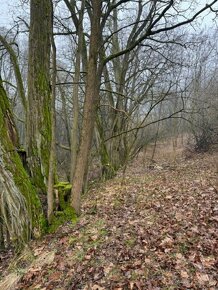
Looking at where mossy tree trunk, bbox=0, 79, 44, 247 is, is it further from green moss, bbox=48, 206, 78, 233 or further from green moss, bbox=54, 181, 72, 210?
green moss, bbox=54, 181, 72, 210

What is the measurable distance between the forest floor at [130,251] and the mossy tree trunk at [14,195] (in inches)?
13.9

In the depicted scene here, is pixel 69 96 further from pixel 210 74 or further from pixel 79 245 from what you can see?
pixel 210 74

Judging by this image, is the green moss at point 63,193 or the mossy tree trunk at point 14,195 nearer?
the mossy tree trunk at point 14,195

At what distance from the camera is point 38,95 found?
216 inches

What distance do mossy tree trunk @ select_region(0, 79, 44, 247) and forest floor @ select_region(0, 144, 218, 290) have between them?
353 millimetres

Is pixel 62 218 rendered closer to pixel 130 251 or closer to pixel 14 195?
pixel 14 195

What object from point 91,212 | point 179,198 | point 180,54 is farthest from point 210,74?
point 91,212

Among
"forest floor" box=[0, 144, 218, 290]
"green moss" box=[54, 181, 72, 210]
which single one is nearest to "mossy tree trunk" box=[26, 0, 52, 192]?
"green moss" box=[54, 181, 72, 210]

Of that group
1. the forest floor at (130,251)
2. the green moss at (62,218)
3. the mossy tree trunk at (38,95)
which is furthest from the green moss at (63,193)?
the forest floor at (130,251)

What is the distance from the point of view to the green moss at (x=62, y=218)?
16.9 ft

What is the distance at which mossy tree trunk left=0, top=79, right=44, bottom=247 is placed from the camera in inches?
183

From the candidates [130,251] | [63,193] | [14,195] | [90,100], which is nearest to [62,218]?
[63,193]

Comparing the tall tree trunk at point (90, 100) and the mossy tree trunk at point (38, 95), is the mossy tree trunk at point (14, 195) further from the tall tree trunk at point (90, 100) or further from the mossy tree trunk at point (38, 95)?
the tall tree trunk at point (90, 100)

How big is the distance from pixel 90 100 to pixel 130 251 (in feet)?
9.66
